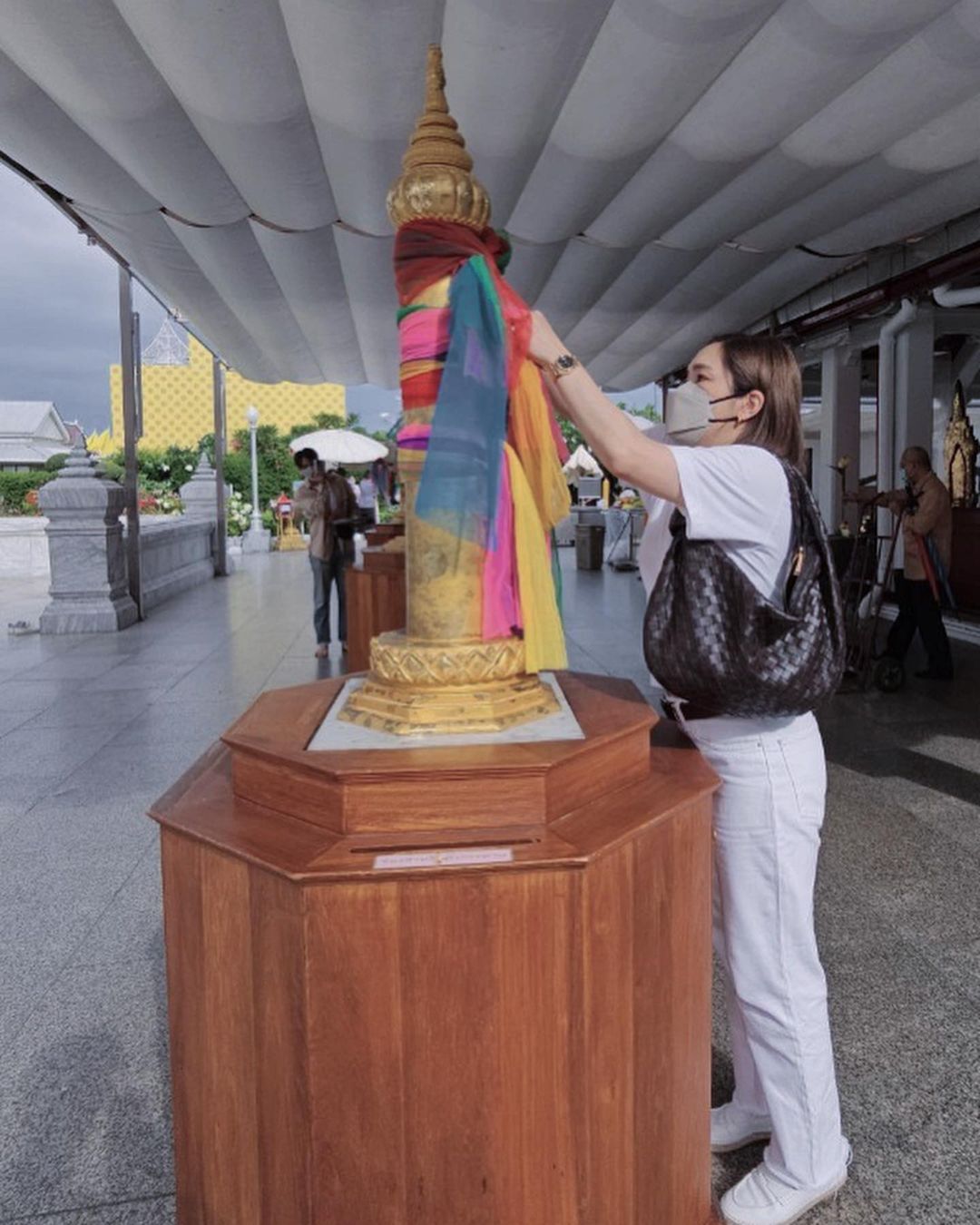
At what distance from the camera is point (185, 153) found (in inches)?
153

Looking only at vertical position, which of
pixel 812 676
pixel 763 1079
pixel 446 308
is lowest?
Result: pixel 763 1079

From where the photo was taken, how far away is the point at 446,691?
1.60 metres

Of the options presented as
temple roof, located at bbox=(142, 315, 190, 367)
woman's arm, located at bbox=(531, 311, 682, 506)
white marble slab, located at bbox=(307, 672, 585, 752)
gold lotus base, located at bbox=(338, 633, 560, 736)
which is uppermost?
temple roof, located at bbox=(142, 315, 190, 367)

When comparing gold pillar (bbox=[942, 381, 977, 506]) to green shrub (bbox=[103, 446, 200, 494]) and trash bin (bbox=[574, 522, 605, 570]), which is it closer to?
trash bin (bbox=[574, 522, 605, 570])

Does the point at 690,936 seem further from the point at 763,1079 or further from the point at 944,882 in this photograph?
the point at 944,882

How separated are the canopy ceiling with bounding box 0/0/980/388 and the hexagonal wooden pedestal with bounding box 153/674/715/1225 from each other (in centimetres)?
246

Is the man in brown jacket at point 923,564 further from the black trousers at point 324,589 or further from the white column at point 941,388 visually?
the white column at point 941,388

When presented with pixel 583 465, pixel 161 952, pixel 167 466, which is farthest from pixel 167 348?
pixel 161 952

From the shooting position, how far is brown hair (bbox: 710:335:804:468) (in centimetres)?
163

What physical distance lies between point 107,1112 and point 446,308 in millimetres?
1835

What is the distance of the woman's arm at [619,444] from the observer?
4.63 ft

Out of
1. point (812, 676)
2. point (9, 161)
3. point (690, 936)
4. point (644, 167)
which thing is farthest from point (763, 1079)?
point (9, 161)

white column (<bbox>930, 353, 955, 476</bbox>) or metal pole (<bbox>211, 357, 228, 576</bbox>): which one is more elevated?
white column (<bbox>930, 353, 955, 476</bbox>)

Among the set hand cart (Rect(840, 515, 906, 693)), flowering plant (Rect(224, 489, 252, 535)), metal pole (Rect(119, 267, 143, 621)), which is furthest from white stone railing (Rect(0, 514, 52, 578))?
hand cart (Rect(840, 515, 906, 693))
